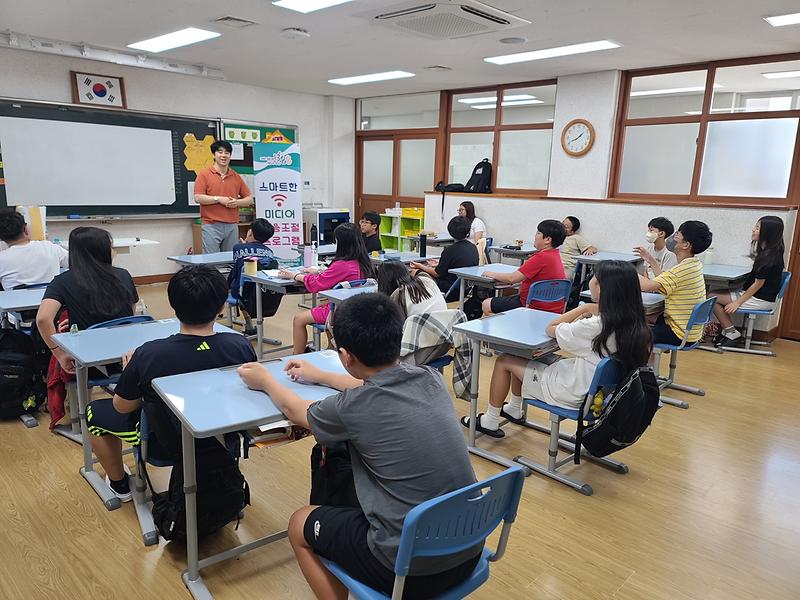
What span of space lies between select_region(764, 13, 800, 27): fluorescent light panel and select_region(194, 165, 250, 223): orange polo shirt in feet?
16.9

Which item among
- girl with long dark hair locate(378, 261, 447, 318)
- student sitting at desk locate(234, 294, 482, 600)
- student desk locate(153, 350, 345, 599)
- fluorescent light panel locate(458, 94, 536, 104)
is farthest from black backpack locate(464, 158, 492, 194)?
student sitting at desk locate(234, 294, 482, 600)

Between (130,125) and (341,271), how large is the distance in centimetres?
478

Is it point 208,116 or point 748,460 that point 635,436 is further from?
point 208,116

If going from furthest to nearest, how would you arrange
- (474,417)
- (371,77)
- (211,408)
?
(371,77)
(474,417)
(211,408)

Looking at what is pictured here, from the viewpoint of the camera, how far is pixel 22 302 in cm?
320

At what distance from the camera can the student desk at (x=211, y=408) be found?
1.66 meters

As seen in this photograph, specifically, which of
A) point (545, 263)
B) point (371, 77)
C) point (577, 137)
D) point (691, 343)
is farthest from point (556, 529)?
point (371, 77)

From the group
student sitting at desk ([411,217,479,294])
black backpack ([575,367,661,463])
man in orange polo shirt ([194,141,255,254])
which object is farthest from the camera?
man in orange polo shirt ([194,141,255,254])

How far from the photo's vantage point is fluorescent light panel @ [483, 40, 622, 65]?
541 cm

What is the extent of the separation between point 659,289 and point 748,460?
49.3 inches

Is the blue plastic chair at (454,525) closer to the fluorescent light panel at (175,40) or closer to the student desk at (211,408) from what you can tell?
the student desk at (211,408)

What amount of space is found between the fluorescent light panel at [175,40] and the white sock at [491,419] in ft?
14.6

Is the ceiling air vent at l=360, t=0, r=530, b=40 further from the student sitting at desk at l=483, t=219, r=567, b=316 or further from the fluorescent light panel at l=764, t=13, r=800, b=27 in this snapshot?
the fluorescent light panel at l=764, t=13, r=800, b=27

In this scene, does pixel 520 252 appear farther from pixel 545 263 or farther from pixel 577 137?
pixel 545 263
